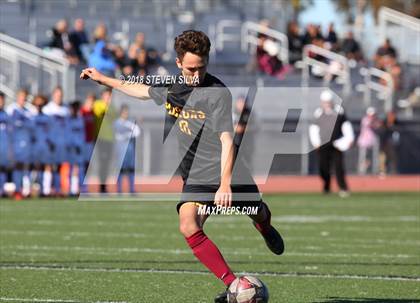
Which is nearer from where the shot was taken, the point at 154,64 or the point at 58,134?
the point at 58,134

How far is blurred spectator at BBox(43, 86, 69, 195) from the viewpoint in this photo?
19.2m

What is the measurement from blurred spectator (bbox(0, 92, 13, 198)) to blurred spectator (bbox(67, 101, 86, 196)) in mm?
1077

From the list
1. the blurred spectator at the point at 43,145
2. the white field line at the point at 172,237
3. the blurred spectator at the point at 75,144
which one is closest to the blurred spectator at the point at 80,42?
the blurred spectator at the point at 75,144

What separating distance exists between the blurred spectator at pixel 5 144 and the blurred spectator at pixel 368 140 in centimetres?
1064

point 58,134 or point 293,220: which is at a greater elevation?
point 58,134

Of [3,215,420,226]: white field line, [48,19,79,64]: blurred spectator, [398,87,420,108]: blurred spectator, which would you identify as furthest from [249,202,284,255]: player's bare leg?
[398,87,420,108]: blurred spectator

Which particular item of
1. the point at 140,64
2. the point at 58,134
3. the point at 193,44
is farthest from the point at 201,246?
the point at 140,64

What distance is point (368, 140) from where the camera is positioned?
88.4 ft

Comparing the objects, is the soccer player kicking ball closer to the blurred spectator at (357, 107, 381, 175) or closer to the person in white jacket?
the person in white jacket

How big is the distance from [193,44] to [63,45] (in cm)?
1708

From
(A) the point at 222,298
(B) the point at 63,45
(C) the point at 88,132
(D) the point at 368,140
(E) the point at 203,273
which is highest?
(B) the point at 63,45

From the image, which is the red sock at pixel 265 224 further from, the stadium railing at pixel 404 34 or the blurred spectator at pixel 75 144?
the stadium railing at pixel 404 34

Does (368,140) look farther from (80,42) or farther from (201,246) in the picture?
(201,246)

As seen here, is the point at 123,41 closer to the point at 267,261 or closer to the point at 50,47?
the point at 50,47
